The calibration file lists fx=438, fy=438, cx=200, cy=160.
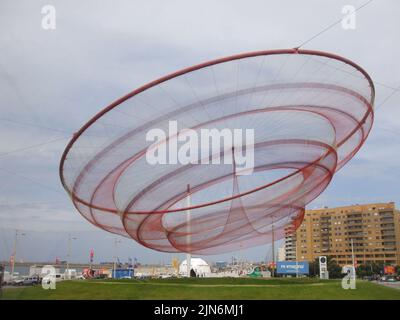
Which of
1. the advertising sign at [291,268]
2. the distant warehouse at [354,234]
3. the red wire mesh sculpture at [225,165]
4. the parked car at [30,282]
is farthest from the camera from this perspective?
the distant warehouse at [354,234]

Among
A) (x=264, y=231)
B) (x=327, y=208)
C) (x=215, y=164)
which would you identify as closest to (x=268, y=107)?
(x=215, y=164)

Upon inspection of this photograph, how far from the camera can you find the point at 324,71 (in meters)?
21.8

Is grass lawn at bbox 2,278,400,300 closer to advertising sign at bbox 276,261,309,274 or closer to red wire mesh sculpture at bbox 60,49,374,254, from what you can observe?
red wire mesh sculpture at bbox 60,49,374,254

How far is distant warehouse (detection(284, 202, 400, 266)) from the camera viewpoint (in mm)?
155875

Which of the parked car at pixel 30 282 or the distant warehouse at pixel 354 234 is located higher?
the distant warehouse at pixel 354 234

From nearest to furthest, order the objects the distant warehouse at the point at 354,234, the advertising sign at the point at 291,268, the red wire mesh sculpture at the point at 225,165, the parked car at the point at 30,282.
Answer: the red wire mesh sculpture at the point at 225,165 < the parked car at the point at 30,282 < the advertising sign at the point at 291,268 < the distant warehouse at the point at 354,234

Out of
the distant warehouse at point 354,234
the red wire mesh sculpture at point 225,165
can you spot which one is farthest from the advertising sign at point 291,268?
the distant warehouse at point 354,234

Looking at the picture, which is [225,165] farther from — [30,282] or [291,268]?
[291,268]

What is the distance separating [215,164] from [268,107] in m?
6.65

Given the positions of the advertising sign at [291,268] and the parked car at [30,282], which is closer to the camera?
the parked car at [30,282]

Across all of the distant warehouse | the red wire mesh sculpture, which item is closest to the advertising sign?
the red wire mesh sculpture

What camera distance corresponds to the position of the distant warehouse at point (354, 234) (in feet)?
511

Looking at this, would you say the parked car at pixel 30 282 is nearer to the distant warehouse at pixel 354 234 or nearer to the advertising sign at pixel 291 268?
the advertising sign at pixel 291 268

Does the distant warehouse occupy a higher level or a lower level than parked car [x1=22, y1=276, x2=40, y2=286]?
higher
